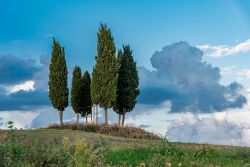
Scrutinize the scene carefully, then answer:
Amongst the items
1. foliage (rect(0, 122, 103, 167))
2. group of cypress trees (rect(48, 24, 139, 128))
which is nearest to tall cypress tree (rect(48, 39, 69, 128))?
group of cypress trees (rect(48, 24, 139, 128))

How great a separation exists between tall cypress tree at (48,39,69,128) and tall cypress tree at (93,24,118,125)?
4142 millimetres

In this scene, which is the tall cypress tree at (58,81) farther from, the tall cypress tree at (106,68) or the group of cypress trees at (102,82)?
the tall cypress tree at (106,68)

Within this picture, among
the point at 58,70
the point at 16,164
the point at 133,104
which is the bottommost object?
the point at 16,164

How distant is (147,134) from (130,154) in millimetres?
22643

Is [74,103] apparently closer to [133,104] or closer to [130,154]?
[133,104]

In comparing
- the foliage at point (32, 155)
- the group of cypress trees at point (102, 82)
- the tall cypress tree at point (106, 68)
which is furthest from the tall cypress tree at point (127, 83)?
the foliage at point (32, 155)

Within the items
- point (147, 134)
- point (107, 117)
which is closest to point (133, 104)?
→ point (107, 117)

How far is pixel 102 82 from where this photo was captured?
41.0 metres

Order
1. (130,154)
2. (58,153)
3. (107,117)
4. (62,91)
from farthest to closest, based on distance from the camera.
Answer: (62,91), (107,117), (130,154), (58,153)

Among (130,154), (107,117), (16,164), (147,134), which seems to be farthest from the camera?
(107,117)

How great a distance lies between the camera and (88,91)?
48.1 m

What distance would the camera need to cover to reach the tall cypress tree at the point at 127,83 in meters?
44.5

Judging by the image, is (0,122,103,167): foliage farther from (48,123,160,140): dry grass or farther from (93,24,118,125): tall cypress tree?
(93,24,118,125): tall cypress tree

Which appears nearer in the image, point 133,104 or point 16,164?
point 16,164
